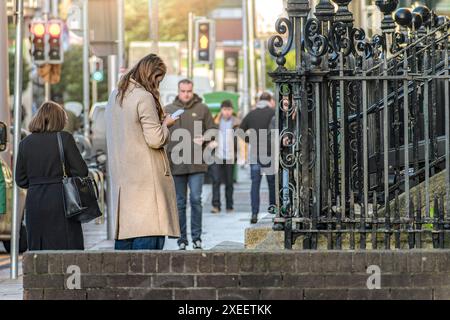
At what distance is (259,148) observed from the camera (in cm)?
1944

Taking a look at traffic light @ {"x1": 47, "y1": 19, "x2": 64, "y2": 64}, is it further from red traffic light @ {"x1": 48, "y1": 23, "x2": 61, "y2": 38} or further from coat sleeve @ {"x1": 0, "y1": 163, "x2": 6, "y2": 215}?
coat sleeve @ {"x1": 0, "y1": 163, "x2": 6, "y2": 215}

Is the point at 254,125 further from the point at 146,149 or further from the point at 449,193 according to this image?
the point at 449,193

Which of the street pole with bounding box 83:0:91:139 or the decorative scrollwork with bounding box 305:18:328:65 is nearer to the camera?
the decorative scrollwork with bounding box 305:18:328:65

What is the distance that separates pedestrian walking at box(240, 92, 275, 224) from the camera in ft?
60.1

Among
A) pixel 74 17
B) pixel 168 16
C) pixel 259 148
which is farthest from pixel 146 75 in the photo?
pixel 168 16

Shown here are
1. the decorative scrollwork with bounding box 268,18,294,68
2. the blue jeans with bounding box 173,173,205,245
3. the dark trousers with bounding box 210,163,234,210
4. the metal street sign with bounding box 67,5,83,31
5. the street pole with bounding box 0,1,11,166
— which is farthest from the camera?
the metal street sign with bounding box 67,5,83,31

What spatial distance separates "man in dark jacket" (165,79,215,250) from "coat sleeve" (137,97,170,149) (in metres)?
5.17

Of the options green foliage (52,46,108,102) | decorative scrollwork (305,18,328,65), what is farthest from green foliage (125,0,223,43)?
decorative scrollwork (305,18,328,65)

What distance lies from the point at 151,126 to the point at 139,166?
0.30 m

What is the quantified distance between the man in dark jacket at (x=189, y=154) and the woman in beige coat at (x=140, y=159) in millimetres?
4955

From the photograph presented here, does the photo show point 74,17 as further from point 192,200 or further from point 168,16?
point 168,16

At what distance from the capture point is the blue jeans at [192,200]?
578 inches

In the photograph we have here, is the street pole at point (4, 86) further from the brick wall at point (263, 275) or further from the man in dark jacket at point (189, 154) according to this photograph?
the brick wall at point (263, 275)

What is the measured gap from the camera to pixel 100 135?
2878cm
